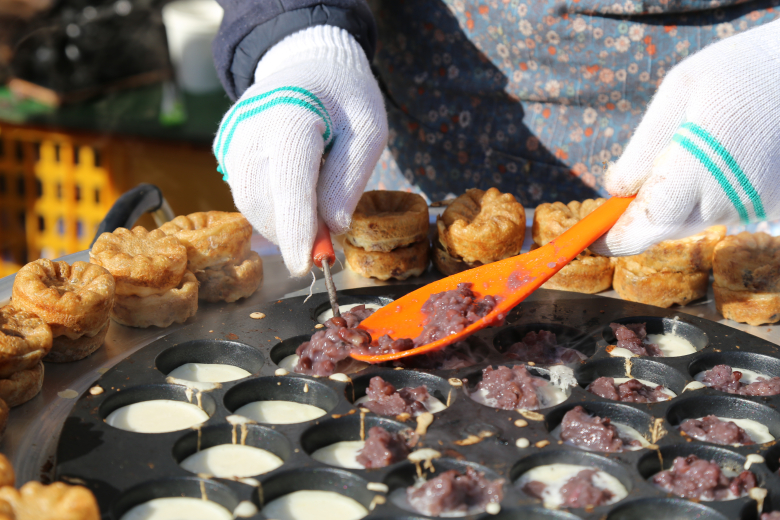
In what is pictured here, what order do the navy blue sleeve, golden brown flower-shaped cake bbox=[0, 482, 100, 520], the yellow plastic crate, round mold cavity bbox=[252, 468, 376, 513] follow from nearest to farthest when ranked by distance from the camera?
1. golden brown flower-shaped cake bbox=[0, 482, 100, 520]
2. round mold cavity bbox=[252, 468, 376, 513]
3. the navy blue sleeve
4. the yellow plastic crate

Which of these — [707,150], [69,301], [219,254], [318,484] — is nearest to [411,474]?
[318,484]

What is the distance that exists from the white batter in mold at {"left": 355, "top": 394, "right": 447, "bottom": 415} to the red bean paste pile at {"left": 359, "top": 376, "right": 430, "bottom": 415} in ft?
0.06

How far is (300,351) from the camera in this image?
224 centimetres

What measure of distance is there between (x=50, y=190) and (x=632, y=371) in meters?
5.42

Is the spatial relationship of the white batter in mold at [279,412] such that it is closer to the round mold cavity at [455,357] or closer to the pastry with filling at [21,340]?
the round mold cavity at [455,357]

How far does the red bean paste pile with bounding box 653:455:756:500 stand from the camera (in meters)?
1.63

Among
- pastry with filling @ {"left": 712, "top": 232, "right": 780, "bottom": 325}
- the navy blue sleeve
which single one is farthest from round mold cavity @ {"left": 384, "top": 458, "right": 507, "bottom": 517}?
the navy blue sleeve

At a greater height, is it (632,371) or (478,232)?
(478,232)

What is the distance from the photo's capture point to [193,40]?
598cm

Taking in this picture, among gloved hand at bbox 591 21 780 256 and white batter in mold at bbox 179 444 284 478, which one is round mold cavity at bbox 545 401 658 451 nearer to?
gloved hand at bbox 591 21 780 256

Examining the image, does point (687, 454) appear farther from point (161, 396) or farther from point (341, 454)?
point (161, 396)

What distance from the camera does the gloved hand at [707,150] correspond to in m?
2.20

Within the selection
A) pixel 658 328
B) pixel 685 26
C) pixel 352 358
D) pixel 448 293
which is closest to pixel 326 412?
pixel 352 358

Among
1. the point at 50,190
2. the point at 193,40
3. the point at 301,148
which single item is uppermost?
the point at 193,40
